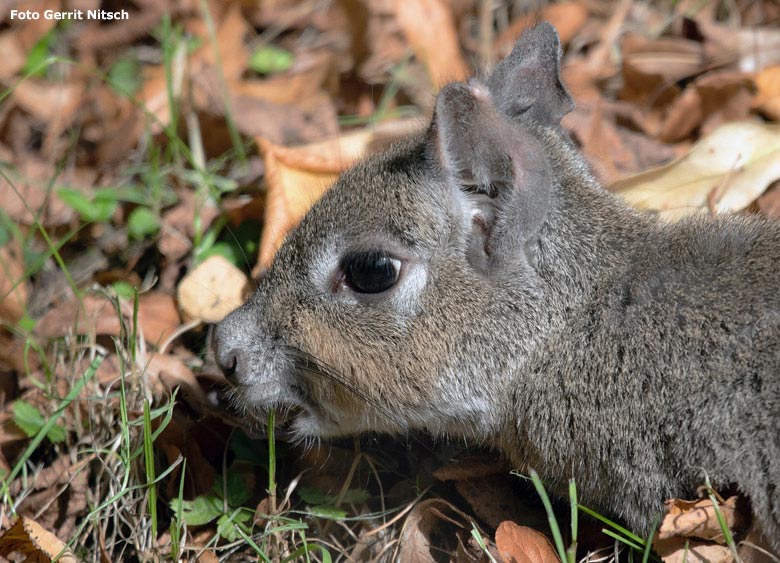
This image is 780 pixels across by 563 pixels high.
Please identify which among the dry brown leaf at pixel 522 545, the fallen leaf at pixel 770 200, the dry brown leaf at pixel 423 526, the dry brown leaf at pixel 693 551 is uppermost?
the fallen leaf at pixel 770 200

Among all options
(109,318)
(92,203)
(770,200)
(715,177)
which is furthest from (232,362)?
(770,200)

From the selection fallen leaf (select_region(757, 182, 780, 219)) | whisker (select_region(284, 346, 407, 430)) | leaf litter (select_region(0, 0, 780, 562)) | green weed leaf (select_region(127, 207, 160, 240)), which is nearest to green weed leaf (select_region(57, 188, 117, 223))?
leaf litter (select_region(0, 0, 780, 562))

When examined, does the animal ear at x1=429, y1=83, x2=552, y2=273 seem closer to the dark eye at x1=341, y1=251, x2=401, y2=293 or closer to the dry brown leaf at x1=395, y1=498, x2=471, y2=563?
the dark eye at x1=341, y1=251, x2=401, y2=293

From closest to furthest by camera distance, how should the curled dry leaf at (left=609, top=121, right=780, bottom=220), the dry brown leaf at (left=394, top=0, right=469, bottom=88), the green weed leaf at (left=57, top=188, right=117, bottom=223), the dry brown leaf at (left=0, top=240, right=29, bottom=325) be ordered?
the curled dry leaf at (left=609, top=121, right=780, bottom=220) → the dry brown leaf at (left=0, top=240, right=29, bottom=325) → the green weed leaf at (left=57, top=188, right=117, bottom=223) → the dry brown leaf at (left=394, top=0, right=469, bottom=88)

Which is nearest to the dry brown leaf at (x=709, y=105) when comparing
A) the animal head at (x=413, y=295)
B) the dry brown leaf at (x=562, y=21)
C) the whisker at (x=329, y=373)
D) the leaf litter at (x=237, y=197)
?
the leaf litter at (x=237, y=197)

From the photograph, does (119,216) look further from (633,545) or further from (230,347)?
(633,545)

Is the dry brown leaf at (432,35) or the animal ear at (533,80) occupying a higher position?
the animal ear at (533,80)

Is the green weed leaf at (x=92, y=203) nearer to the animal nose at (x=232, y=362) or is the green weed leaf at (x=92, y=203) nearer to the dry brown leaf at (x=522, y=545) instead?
the animal nose at (x=232, y=362)

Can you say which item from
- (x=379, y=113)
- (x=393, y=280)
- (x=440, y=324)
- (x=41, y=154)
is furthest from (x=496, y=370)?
(x=41, y=154)
